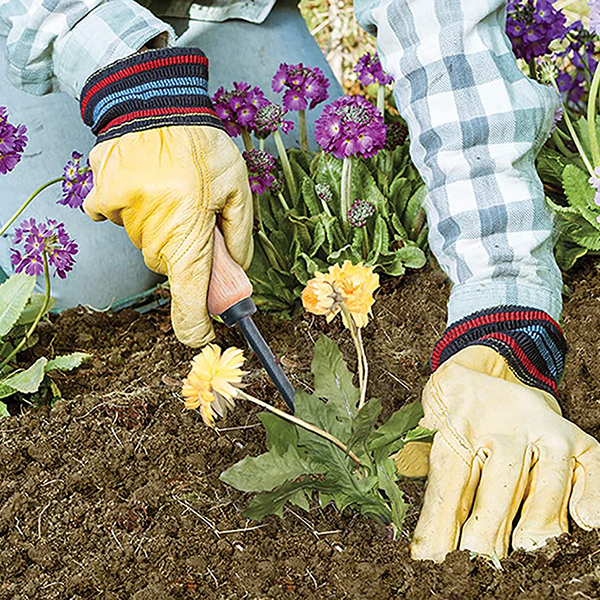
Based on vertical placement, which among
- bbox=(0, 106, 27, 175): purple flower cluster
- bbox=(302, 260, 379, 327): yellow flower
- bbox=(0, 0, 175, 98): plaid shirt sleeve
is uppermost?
bbox=(0, 0, 175, 98): plaid shirt sleeve

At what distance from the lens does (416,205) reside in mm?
1966

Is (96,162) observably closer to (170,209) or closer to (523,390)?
(170,209)

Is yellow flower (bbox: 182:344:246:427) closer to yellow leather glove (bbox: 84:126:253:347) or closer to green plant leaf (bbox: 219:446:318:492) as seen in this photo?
green plant leaf (bbox: 219:446:318:492)

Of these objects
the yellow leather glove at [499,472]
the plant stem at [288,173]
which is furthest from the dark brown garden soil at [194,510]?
the plant stem at [288,173]

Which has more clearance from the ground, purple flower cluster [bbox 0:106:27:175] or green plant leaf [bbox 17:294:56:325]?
purple flower cluster [bbox 0:106:27:175]

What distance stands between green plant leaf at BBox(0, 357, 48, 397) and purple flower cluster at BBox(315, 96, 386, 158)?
0.78 meters

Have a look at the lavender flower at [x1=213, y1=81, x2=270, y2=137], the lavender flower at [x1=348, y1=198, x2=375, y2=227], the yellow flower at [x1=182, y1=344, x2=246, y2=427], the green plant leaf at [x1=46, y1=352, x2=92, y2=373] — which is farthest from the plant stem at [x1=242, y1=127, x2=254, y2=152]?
the yellow flower at [x1=182, y1=344, x2=246, y2=427]

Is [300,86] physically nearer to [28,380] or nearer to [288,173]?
[288,173]

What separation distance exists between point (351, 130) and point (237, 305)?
0.56m

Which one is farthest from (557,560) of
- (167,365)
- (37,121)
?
(37,121)

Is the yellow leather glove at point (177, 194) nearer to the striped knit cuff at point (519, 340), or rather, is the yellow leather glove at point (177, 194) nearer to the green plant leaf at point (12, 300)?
the green plant leaf at point (12, 300)

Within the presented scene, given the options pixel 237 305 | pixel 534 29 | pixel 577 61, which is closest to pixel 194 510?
pixel 237 305

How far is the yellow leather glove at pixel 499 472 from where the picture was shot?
1.14 meters

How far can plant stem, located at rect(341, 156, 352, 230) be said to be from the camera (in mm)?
1866
